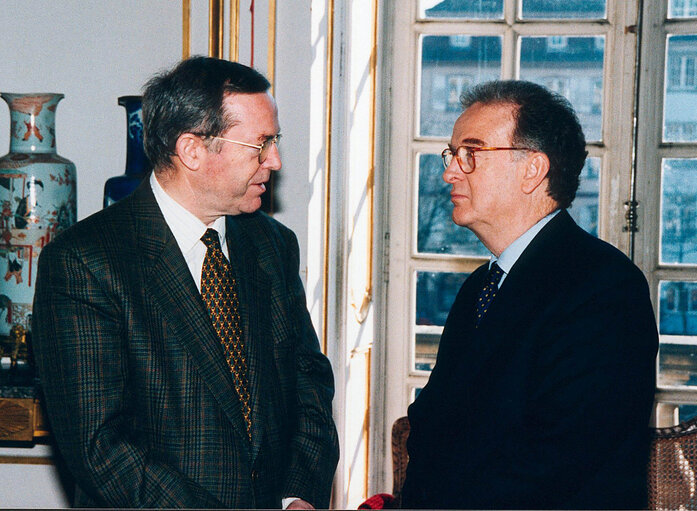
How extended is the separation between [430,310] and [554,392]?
6.64ft

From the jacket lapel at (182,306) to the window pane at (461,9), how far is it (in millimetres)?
2078

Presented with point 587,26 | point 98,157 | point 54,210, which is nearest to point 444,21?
point 587,26

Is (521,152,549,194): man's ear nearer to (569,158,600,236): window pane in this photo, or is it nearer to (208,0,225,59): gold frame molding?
(208,0,225,59): gold frame molding

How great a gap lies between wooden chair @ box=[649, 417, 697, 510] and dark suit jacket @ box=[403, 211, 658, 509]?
3.01 feet

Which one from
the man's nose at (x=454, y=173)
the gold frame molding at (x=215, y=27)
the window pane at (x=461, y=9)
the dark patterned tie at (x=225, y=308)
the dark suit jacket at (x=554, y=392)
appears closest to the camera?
the dark suit jacket at (x=554, y=392)

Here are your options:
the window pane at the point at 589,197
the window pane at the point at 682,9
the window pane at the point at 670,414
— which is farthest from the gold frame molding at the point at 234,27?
the window pane at the point at 670,414

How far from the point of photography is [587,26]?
325 cm

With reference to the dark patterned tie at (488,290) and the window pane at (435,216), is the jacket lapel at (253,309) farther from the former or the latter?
the window pane at (435,216)

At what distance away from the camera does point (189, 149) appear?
1.76m

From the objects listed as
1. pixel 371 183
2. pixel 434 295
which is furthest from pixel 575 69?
pixel 434 295

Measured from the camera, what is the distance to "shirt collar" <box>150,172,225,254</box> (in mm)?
1768

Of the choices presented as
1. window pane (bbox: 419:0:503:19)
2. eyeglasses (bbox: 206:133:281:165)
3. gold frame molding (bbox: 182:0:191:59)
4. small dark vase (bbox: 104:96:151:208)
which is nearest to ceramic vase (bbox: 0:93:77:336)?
small dark vase (bbox: 104:96:151:208)

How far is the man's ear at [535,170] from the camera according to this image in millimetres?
1742

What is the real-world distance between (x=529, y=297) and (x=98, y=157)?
5.69ft
